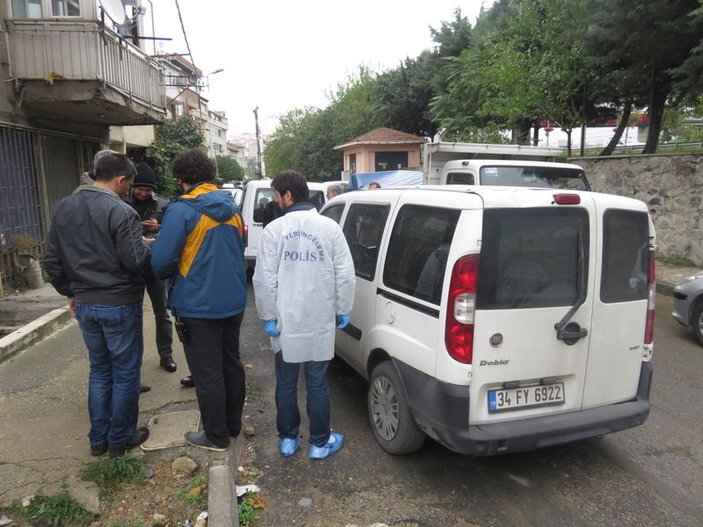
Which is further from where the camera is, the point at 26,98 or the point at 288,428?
the point at 26,98

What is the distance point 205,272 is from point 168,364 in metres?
2.09

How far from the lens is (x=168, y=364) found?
4738 millimetres

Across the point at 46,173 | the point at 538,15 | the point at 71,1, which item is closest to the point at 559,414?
the point at 46,173

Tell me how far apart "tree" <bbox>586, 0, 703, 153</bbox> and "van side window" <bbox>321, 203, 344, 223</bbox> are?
293 inches

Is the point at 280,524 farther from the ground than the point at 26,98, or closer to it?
closer to it

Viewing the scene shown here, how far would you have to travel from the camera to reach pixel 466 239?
2771 millimetres

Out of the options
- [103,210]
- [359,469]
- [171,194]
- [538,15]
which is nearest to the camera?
[103,210]

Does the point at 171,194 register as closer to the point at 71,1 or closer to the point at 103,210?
the point at 71,1

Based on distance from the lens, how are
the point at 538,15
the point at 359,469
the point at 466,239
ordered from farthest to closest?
the point at 538,15 → the point at 359,469 → the point at 466,239

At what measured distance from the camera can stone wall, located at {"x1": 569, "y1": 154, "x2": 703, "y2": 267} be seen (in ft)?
31.1

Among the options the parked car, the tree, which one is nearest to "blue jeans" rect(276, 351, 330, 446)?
the parked car

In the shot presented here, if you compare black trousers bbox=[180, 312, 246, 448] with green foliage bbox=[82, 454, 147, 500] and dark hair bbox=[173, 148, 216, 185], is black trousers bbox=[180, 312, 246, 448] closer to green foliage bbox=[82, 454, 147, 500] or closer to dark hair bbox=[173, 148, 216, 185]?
green foliage bbox=[82, 454, 147, 500]

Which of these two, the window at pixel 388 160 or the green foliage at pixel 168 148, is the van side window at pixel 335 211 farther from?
the window at pixel 388 160

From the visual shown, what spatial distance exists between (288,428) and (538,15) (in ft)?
47.4
